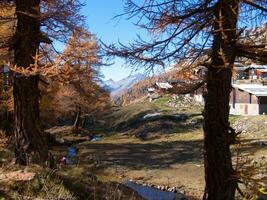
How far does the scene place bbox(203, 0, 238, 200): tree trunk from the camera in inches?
310

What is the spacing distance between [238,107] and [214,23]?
47.5 meters

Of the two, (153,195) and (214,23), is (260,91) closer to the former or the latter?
(153,195)

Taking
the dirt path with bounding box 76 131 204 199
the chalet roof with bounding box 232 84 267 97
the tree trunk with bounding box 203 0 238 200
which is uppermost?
the chalet roof with bounding box 232 84 267 97

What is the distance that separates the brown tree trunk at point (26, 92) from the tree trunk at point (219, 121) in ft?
15.6

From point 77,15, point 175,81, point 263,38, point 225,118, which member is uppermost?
point 77,15

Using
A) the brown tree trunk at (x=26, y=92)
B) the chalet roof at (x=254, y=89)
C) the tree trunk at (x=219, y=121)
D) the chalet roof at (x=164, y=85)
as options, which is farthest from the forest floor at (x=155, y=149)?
the chalet roof at (x=254, y=89)

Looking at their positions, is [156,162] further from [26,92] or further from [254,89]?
[254,89]

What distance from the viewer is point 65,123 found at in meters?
72.4

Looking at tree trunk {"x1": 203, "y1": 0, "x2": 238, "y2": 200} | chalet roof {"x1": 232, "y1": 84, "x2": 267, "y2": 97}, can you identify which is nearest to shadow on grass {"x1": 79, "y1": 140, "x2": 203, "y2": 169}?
chalet roof {"x1": 232, "y1": 84, "x2": 267, "y2": 97}

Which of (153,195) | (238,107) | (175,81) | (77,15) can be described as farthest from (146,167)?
(238,107)

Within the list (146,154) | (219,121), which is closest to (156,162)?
(146,154)

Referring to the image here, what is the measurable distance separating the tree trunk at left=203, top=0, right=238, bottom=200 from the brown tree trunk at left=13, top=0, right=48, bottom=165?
15.6 ft

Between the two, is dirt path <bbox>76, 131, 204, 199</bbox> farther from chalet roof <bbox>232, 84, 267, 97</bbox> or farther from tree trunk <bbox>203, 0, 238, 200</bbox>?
tree trunk <bbox>203, 0, 238, 200</bbox>

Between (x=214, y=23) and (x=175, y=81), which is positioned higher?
(x=214, y=23)
